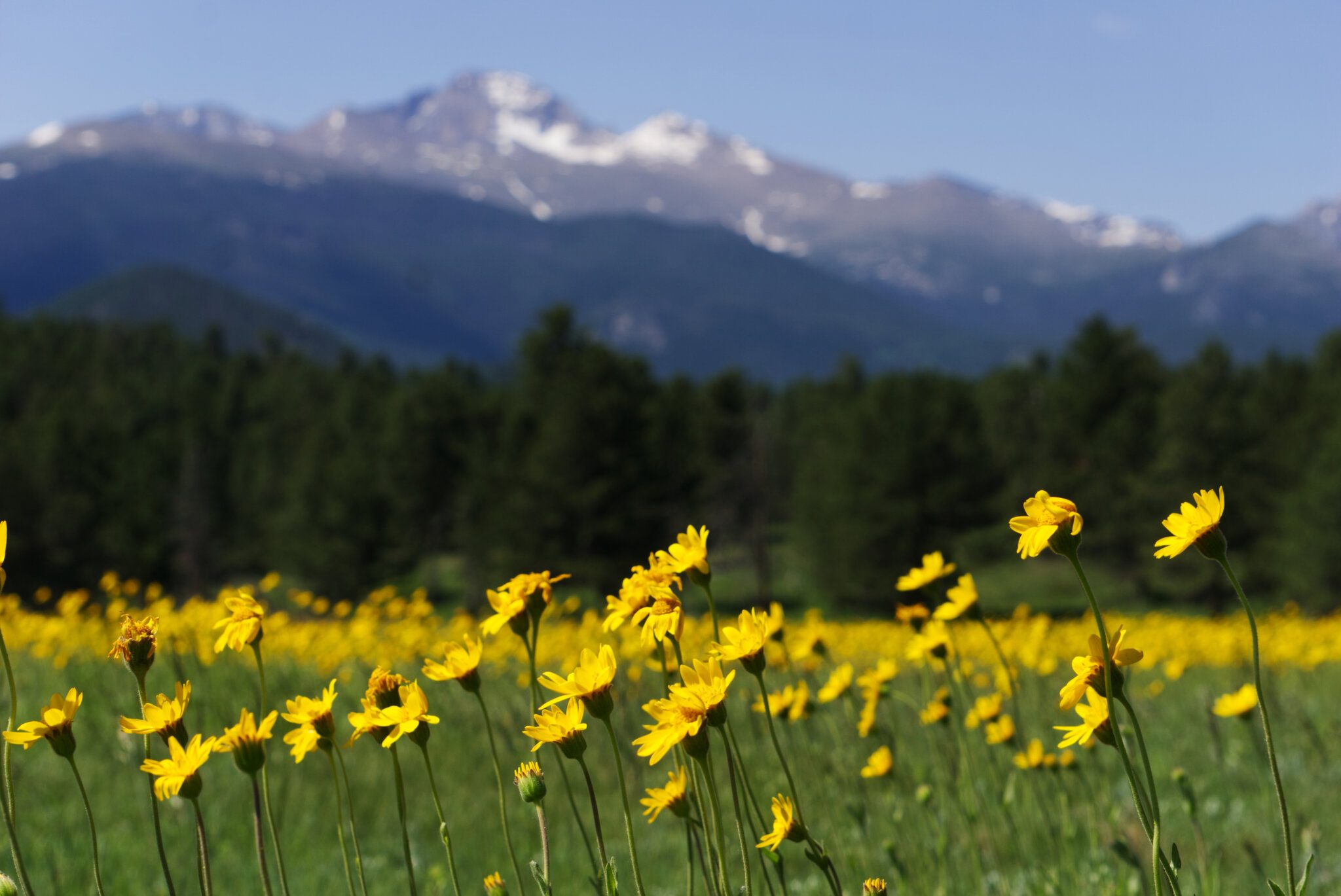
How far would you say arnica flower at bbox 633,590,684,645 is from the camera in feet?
5.77

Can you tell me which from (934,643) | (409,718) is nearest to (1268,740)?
(409,718)

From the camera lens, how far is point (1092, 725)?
158cm

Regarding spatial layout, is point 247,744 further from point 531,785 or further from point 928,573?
point 928,573

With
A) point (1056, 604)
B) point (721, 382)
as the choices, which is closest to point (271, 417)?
point (721, 382)

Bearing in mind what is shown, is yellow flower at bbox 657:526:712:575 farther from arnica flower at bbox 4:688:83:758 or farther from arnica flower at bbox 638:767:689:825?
arnica flower at bbox 4:688:83:758

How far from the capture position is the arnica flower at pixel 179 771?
1.62 metres

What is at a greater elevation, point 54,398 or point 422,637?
point 54,398

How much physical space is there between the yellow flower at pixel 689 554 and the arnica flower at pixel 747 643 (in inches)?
6.2

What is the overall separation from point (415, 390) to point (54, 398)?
31395mm

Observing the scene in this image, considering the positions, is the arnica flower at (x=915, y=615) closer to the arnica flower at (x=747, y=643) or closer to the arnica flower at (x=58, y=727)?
the arnica flower at (x=747, y=643)

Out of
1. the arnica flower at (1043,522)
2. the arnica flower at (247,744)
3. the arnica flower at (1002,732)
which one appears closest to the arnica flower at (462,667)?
the arnica flower at (247,744)

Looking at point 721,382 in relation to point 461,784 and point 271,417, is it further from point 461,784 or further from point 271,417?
point 461,784

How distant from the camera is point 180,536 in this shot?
49.0 m

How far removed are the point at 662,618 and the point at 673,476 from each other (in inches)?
1521
